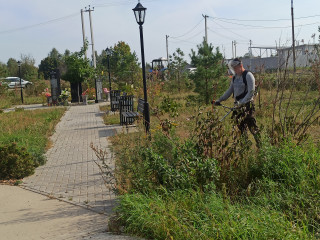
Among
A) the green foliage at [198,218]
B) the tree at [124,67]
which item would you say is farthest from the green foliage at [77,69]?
the green foliage at [198,218]

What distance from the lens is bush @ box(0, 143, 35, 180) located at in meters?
7.01

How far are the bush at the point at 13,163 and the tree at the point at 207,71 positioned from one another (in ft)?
36.9

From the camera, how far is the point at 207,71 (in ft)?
56.7

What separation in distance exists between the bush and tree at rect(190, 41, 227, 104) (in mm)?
11255

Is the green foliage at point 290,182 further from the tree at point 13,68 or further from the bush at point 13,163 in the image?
the tree at point 13,68

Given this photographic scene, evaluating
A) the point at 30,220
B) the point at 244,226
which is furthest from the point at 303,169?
the point at 30,220

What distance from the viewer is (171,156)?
5227mm

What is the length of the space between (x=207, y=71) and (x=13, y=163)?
458 inches

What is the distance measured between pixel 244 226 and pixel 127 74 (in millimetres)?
29124

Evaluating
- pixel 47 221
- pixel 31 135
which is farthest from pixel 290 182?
pixel 31 135

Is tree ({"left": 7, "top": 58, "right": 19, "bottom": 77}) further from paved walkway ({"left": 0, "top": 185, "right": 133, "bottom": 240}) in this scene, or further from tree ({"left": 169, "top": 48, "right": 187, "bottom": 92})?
paved walkway ({"left": 0, "top": 185, "right": 133, "bottom": 240})

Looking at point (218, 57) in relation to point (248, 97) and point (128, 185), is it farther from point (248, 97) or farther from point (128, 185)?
point (128, 185)

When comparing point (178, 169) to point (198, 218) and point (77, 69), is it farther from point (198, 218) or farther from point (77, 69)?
point (77, 69)

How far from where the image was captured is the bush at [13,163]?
7008mm
